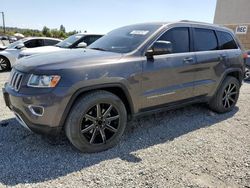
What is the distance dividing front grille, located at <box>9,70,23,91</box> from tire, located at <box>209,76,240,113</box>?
358cm

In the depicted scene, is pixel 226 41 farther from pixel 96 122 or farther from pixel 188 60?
pixel 96 122

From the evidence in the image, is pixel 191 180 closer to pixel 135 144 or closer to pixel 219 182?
pixel 219 182

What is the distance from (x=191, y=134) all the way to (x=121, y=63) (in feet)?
5.68

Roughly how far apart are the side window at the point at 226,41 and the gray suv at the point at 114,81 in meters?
0.29

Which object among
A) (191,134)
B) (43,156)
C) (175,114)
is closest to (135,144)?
(191,134)

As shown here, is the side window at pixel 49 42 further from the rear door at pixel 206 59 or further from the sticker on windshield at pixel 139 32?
the rear door at pixel 206 59

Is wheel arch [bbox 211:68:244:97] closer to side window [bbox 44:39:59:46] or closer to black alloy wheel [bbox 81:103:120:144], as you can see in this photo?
black alloy wheel [bbox 81:103:120:144]

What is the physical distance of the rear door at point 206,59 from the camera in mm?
4398

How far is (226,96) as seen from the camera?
5180mm

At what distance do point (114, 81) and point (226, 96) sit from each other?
2929mm

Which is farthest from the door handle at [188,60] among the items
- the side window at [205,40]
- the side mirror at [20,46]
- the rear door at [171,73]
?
the side mirror at [20,46]

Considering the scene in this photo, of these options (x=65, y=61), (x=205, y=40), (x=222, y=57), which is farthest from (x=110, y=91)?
(x=222, y=57)

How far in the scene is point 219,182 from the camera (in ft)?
9.43

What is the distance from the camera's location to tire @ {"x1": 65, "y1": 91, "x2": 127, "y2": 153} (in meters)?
3.14
